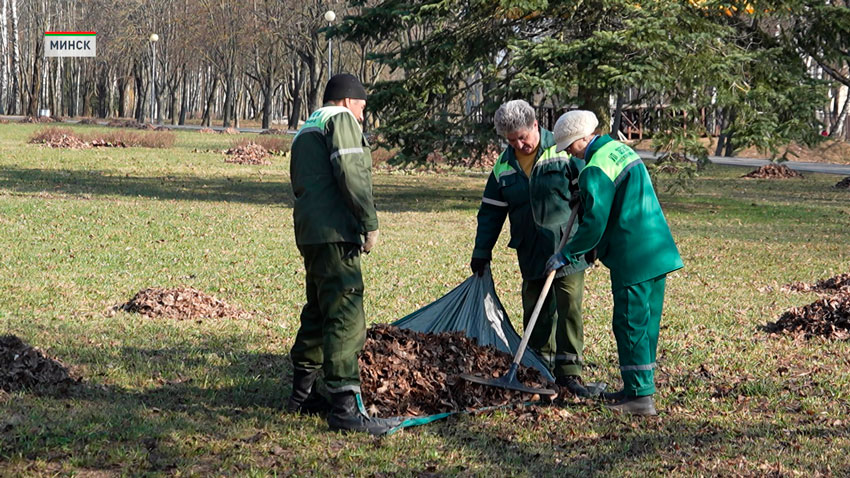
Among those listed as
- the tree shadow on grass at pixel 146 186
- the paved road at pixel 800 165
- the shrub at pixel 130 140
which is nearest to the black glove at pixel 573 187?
the tree shadow on grass at pixel 146 186

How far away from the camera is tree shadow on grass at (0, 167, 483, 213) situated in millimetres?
20328

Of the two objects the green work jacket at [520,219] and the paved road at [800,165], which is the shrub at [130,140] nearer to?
the paved road at [800,165]

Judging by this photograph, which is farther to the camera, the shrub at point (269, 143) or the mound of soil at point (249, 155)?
the shrub at point (269, 143)

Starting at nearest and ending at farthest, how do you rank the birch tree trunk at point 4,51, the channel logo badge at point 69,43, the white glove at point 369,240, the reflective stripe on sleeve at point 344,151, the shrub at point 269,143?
the reflective stripe on sleeve at point 344,151, the white glove at point 369,240, the shrub at point 269,143, the channel logo badge at point 69,43, the birch tree trunk at point 4,51

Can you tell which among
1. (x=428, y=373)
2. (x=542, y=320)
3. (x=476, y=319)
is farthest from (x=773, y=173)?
(x=428, y=373)

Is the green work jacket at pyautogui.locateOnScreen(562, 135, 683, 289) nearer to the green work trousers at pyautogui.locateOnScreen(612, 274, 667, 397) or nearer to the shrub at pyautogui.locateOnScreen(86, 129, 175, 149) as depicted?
the green work trousers at pyautogui.locateOnScreen(612, 274, 667, 397)

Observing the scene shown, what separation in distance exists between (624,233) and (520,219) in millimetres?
722

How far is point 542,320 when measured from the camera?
20.9ft

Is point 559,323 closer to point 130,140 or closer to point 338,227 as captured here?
point 338,227

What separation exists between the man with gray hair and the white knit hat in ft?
0.85

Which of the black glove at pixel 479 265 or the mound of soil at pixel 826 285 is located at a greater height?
the black glove at pixel 479 265

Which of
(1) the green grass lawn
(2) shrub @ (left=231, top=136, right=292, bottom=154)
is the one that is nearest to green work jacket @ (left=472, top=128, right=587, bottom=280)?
(1) the green grass lawn

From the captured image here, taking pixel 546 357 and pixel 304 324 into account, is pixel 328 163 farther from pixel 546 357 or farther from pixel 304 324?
pixel 546 357

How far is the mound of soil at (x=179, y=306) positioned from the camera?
8.43 metres
